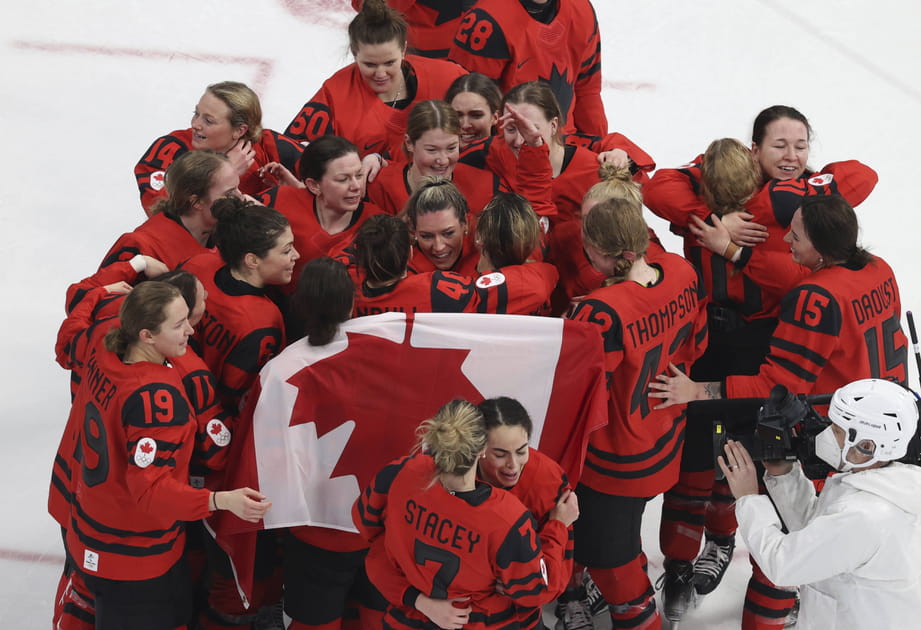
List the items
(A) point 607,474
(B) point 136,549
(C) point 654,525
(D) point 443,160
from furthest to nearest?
(C) point 654,525 → (D) point 443,160 → (A) point 607,474 → (B) point 136,549

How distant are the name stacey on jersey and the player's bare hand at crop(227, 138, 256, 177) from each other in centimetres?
170

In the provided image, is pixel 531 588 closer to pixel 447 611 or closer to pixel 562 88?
pixel 447 611

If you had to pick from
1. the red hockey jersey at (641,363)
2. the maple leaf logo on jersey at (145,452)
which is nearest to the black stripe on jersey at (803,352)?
the red hockey jersey at (641,363)

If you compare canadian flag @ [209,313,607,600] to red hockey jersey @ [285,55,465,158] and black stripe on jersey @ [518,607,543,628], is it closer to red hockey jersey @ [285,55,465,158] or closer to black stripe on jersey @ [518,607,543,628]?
black stripe on jersey @ [518,607,543,628]

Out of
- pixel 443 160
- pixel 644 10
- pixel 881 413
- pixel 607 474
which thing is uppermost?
pixel 644 10

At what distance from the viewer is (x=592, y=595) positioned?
161 inches

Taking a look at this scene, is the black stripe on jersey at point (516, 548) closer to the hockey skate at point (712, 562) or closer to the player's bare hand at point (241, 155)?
the hockey skate at point (712, 562)

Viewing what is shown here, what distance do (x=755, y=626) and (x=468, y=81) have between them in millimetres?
2220

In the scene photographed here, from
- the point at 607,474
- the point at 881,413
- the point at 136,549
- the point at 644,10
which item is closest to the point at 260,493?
the point at 136,549

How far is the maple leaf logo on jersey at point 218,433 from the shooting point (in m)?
3.25

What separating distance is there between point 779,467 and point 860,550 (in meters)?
0.38

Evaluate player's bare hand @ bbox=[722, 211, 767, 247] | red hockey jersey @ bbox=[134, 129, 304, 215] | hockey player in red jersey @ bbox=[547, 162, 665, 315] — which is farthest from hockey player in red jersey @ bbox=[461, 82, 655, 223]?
red hockey jersey @ bbox=[134, 129, 304, 215]

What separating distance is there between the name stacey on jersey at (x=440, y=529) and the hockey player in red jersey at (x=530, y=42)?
2456 millimetres

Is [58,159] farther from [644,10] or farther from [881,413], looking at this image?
[881,413]
